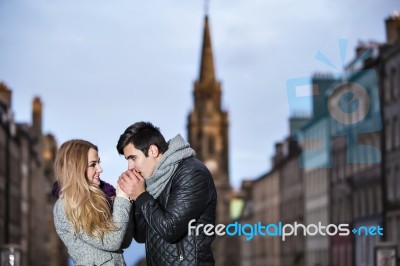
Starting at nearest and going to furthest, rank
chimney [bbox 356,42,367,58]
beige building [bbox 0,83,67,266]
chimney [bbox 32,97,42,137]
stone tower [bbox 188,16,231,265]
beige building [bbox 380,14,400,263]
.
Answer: beige building [bbox 380,14,400,263] < chimney [bbox 356,42,367,58] < beige building [bbox 0,83,67,266] < chimney [bbox 32,97,42,137] < stone tower [bbox 188,16,231,265]

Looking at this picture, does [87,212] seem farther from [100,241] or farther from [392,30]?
[392,30]

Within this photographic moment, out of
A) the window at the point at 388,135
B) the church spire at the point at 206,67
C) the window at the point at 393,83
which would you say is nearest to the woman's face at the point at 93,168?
the window at the point at 393,83

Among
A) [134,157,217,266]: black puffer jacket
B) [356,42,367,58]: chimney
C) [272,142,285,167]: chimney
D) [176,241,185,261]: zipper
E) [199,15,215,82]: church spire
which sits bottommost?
[176,241,185,261]: zipper

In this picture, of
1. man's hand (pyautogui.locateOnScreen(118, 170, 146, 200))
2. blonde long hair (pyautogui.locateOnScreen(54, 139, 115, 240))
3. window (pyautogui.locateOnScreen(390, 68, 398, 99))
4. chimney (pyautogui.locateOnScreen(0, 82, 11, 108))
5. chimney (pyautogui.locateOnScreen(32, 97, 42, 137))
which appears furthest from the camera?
chimney (pyautogui.locateOnScreen(32, 97, 42, 137))

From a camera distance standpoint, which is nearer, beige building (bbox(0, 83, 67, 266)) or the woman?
the woman

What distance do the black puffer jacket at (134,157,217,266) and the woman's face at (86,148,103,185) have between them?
27 centimetres

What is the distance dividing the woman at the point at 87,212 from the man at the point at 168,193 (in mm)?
131

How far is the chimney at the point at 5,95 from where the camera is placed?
6128 centimetres

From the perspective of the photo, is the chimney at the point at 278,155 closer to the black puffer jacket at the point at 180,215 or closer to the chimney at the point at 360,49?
the chimney at the point at 360,49

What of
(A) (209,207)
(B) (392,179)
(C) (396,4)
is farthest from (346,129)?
(A) (209,207)

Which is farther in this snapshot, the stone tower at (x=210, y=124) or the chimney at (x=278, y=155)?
the stone tower at (x=210, y=124)

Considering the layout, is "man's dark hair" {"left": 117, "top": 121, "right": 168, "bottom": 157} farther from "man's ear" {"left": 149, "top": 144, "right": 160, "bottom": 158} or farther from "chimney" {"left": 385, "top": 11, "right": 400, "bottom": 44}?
"chimney" {"left": 385, "top": 11, "right": 400, "bottom": 44}

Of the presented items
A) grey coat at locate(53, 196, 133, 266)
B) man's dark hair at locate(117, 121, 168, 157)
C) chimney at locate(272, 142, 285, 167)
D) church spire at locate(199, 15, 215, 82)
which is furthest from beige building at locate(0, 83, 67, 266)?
man's dark hair at locate(117, 121, 168, 157)

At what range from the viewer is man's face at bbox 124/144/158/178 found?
6262 mm
